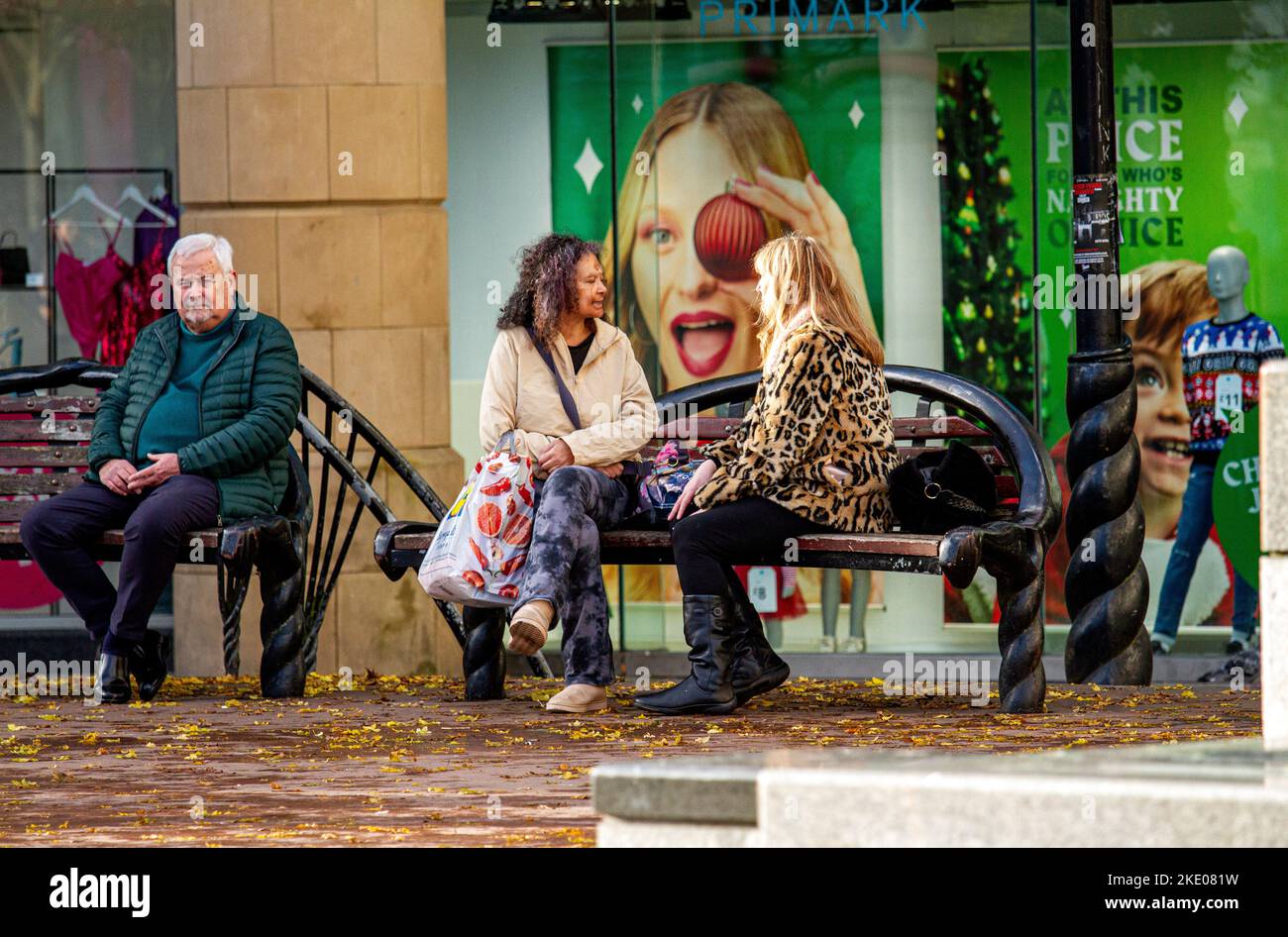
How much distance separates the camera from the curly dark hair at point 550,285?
7.22 metres

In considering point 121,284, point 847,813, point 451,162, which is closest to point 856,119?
point 451,162

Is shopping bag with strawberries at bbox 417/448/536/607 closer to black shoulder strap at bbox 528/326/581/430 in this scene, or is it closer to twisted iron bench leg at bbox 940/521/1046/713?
black shoulder strap at bbox 528/326/581/430

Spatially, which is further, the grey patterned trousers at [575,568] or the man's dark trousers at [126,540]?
the man's dark trousers at [126,540]

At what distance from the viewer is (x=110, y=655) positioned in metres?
7.42

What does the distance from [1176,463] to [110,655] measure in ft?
17.7

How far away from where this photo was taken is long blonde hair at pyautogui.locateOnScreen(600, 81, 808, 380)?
10.7 meters

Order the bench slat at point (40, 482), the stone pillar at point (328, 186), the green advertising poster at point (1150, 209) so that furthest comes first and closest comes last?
the green advertising poster at point (1150, 209) → the stone pillar at point (328, 186) → the bench slat at point (40, 482)

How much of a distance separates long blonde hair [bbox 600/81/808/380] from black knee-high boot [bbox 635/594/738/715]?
4.20m

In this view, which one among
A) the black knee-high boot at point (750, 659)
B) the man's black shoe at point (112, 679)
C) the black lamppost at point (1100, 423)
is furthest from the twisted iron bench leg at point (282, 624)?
the black lamppost at point (1100, 423)

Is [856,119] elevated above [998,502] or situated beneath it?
elevated above

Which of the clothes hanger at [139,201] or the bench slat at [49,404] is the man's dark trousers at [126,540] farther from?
the clothes hanger at [139,201]

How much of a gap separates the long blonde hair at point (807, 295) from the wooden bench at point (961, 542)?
63 cm

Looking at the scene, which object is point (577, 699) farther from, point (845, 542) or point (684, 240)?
point (684, 240)

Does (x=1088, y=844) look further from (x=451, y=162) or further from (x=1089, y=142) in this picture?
(x=451, y=162)
